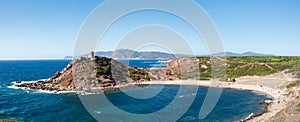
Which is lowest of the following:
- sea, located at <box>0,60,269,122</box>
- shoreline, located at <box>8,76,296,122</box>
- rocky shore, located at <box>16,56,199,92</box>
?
sea, located at <box>0,60,269,122</box>

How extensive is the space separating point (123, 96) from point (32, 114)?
2848cm

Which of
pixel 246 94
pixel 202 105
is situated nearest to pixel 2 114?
pixel 202 105

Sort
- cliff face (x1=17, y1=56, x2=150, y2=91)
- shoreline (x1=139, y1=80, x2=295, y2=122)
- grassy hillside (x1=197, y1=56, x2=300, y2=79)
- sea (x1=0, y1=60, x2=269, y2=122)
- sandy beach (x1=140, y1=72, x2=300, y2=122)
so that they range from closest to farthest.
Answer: shoreline (x1=139, y1=80, x2=295, y2=122) → sea (x1=0, y1=60, x2=269, y2=122) → sandy beach (x1=140, y1=72, x2=300, y2=122) → cliff face (x1=17, y1=56, x2=150, y2=91) → grassy hillside (x1=197, y1=56, x2=300, y2=79)

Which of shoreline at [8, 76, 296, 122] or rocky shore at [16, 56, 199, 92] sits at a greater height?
rocky shore at [16, 56, 199, 92]

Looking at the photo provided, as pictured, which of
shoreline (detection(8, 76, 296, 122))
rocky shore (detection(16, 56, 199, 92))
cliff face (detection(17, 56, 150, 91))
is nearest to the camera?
shoreline (detection(8, 76, 296, 122))

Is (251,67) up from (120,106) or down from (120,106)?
up

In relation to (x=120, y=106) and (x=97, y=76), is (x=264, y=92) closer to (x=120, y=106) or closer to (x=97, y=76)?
(x=120, y=106)

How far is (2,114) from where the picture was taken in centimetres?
5553

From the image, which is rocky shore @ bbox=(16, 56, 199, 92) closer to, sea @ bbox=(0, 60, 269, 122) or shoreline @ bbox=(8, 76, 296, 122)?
shoreline @ bbox=(8, 76, 296, 122)

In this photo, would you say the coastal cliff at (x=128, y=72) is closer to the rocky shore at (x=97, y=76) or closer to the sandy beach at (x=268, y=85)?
the rocky shore at (x=97, y=76)

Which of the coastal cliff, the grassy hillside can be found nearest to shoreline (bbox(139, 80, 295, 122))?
the coastal cliff

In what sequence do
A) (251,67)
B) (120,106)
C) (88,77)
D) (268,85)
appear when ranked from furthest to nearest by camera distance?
1. (251,67)
2. (88,77)
3. (268,85)
4. (120,106)

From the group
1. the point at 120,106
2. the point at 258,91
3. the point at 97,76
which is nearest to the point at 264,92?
the point at 258,91

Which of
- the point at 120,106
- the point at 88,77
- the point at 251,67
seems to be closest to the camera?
the point at 120,106
